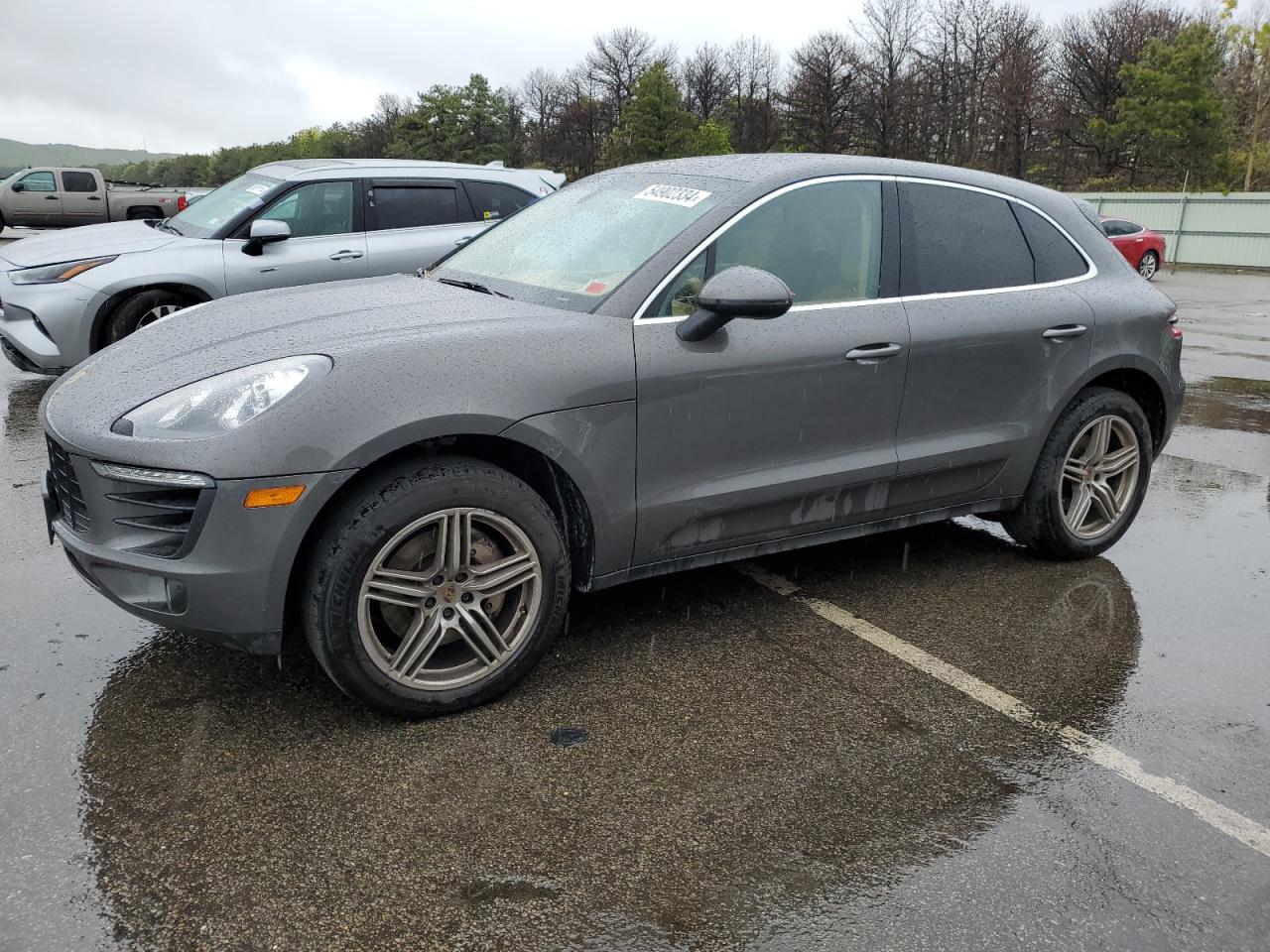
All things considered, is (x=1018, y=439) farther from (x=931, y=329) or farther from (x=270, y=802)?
(x=270, y=802)

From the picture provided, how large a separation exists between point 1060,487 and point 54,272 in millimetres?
6841

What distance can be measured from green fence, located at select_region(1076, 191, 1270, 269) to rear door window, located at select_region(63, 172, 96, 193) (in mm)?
29700

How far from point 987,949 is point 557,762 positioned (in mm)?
1220

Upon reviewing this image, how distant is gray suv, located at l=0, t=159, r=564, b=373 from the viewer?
24.2ft

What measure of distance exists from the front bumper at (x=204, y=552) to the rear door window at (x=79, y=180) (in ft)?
86.6

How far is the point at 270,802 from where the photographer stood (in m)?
2.73

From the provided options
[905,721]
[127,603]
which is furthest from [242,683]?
[905,721]

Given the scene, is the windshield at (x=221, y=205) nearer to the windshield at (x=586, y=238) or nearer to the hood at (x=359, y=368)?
the windshield at (x=586, y=238)

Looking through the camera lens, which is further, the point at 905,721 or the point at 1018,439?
the point at 1018,439

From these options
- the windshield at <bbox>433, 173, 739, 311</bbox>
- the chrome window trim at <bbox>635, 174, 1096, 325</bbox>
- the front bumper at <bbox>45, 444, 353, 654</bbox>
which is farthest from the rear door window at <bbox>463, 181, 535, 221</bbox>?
the front bumper at <bbox>45, 444, 353, 654</bbox>

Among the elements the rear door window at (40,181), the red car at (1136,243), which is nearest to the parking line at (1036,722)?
the red car at (1136,243)

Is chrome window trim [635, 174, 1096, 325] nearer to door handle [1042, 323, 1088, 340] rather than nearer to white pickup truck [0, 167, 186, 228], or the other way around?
door handle [1042, 323, 1088, 340]

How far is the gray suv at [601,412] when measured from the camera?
2.90m

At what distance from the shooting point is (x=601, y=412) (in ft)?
10.7
